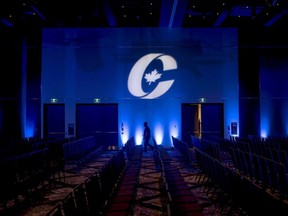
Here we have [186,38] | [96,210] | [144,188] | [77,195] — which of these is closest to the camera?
[77,195]

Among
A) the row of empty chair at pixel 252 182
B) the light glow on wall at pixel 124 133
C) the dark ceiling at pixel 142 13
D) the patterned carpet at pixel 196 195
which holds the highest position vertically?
the dark ceiling at pixel 142 13

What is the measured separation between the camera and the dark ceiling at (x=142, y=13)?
12539mm

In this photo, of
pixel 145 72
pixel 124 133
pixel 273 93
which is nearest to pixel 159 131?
pixel 124 133

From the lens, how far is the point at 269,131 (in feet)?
50.1

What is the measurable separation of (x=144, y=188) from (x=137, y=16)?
9552mm

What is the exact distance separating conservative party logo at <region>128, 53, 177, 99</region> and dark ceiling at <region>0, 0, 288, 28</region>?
169cm

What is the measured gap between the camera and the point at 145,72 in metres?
15.2

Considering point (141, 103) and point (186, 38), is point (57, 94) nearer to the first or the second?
point (141, 103)

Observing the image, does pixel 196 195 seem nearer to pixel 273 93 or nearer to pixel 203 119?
pixel 203 119

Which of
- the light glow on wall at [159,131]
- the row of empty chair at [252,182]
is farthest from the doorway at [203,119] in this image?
the row of empty chair at [252,182]

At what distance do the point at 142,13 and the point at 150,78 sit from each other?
2.94 metres

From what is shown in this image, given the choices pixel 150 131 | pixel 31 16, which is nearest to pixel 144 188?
pixel 150 131

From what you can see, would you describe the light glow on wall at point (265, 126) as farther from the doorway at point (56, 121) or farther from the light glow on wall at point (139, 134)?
the doorway at point (56, 121)

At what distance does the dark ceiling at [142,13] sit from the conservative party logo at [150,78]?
5.55 ft
